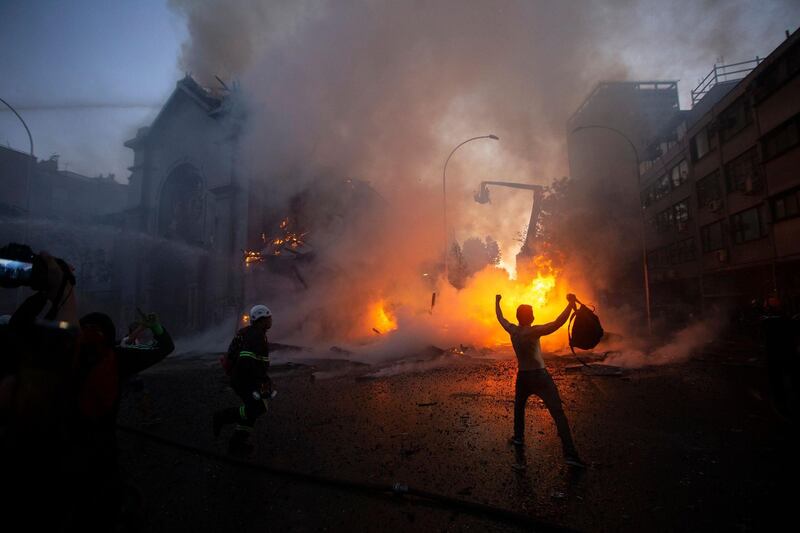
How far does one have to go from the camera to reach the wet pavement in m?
3.25

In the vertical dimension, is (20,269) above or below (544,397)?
above

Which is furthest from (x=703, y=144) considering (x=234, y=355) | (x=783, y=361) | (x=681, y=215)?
(x=234, y=355)

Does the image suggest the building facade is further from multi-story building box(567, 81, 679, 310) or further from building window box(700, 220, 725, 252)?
building window box(700, 220, 725, 252)

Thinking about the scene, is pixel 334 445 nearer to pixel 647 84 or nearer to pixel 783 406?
pixel 783 406

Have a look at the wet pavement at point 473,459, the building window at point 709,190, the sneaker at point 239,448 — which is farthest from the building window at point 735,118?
the sneaker at point 239,448

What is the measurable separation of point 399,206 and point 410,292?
4.11m

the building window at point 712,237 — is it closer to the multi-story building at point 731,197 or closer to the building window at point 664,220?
the multi-story building at point 731,197

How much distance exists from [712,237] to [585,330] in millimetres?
21666

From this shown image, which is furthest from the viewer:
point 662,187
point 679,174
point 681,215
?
point 662,187

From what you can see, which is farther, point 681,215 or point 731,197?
point 681,215

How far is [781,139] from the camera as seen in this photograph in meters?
15.6

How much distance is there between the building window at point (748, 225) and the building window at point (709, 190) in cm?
194

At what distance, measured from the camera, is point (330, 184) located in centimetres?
1755

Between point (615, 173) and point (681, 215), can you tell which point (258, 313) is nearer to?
point (681, 215)
